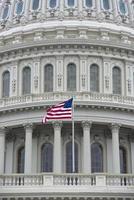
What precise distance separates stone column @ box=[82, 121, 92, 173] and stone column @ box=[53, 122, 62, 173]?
79.1 inches

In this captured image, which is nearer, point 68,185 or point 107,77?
point 68,185

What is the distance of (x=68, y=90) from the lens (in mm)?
50500

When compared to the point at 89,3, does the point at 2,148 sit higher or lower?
lower

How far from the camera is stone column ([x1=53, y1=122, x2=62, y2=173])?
45225 millimetres

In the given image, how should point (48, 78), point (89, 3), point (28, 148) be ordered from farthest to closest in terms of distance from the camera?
point (89, 3)
point (48, 78)
point (28, 148)

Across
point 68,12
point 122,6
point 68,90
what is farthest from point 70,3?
point 68,90

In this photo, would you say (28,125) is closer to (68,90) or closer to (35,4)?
(68,90)

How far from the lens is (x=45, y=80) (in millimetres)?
51375

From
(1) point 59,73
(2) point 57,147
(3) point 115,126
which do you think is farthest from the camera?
(1) point 59,73

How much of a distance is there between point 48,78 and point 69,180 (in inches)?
698

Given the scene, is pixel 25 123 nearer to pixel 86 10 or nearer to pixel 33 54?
pixel 33 54

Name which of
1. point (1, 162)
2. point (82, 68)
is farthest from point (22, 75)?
point (1, 162)

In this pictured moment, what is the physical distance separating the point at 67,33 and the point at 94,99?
9.33 metres

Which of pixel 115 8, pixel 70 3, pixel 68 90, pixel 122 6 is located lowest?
pixel 68 90
